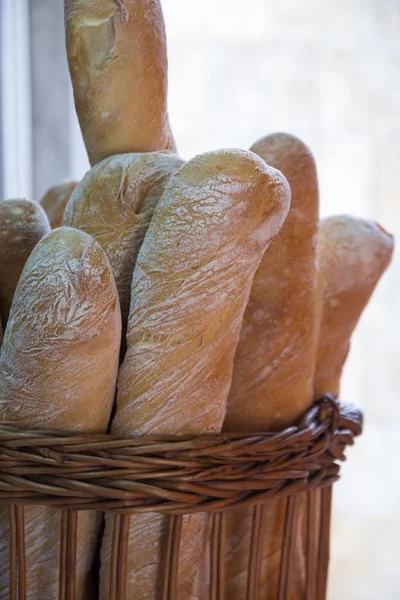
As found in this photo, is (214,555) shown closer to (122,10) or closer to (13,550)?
(13,550)

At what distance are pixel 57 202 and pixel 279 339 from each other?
358mm

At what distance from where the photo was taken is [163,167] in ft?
2.07

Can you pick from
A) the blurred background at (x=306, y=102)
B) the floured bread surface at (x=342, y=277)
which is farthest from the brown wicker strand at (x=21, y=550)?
the blurred background at (x=306, y=102)

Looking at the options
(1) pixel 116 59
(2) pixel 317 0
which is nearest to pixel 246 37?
(2) pixel 317 0

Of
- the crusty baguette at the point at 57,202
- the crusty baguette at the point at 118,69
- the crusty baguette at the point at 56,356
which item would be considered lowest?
the crusty baguette at the point at 56,356

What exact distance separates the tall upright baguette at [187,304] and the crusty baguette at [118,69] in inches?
5.2

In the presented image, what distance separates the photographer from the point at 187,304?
1.80 feet

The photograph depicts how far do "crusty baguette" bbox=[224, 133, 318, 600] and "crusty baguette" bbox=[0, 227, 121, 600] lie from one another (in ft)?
0.50

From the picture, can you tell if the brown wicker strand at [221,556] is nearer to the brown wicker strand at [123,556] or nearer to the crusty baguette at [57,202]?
the brown wicker strand at [123,556]

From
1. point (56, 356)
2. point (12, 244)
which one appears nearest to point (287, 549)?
point (56, 356)

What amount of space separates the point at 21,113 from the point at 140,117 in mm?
857

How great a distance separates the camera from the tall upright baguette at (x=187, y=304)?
549 millimetres

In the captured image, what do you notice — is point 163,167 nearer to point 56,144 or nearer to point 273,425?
point 273,425

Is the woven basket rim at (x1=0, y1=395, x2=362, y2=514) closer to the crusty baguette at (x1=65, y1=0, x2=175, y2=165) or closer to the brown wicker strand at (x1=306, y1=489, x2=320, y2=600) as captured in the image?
the brown wicker strand at (x1=306, y1=489, x2=320, y2=600)
